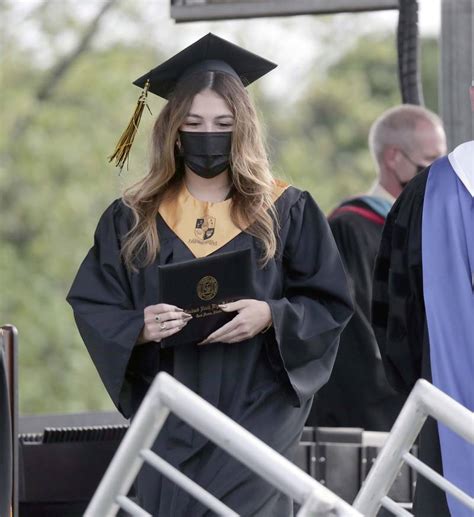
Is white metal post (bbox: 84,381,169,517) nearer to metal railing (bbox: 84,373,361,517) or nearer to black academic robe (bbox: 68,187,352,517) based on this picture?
metal railing (bbox: 84,373,361,517)

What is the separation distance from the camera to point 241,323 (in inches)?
173

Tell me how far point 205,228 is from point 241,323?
1.12 feet

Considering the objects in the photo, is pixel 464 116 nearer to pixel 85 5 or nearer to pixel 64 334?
pixel 64 334

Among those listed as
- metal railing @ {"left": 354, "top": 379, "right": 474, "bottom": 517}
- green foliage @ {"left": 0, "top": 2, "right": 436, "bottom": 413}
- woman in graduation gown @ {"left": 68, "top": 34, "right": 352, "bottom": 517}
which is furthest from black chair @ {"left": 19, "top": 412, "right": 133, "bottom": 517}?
green foliage @ {"left": 0, "top": 2, "right": 436, "bottom": 413}

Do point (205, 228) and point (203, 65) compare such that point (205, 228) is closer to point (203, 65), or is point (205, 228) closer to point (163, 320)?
point (163, 320)

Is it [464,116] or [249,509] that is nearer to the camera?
[249,509]

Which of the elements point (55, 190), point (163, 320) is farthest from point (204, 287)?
point (55, 190)

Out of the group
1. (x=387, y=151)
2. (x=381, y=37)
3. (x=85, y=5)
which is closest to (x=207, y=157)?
(x=387, y=151)

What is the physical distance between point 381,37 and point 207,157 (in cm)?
1879

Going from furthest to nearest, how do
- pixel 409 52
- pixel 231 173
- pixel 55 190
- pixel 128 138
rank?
pixel 55 190
pixel 409 52
pixel 128 138
pixel 231 173

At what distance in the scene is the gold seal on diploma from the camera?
433 centimetres

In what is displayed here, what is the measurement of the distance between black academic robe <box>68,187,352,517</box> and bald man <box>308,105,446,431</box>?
240 centimetres

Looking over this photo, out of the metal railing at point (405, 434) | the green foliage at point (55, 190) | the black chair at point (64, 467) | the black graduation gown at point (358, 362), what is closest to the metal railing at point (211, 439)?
the metal railing at point (405, 434)

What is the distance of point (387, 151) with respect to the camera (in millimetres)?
7117
